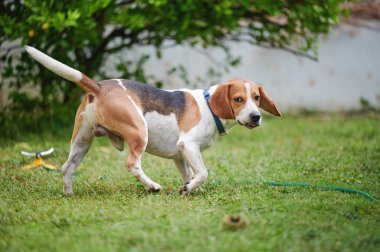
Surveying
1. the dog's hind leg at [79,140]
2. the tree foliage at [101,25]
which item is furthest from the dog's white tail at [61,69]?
the tree foliage at [101,25]

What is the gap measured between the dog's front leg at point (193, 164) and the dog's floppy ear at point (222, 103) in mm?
365

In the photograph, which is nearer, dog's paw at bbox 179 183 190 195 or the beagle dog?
the beagle dog

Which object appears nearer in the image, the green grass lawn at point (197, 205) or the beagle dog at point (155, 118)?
the green grass lawn at point (197, 205)

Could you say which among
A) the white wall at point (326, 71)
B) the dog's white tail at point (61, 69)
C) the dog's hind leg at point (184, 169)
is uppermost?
the dog's white tail at point (61, 69)

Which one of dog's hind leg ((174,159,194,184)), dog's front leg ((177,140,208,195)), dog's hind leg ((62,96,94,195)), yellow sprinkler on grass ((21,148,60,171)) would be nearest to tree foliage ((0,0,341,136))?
yellow sprinkler on grass ((21,148,60,171))

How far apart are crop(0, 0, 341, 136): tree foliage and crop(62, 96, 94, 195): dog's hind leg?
77.0 inches

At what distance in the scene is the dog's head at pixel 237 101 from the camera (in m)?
4.68

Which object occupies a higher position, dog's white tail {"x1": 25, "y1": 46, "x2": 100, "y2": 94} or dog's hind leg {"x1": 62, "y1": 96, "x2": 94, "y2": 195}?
dog's white tail {"x1": 25, "y1": 46, "x2": 100, "y2": 94}

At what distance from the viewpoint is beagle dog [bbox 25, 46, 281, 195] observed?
4.47 m

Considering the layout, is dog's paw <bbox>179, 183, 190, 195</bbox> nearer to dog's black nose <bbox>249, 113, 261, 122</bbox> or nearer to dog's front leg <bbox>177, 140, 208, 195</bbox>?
dog's front leg <bbox>177, 140, 208, 195</bbox>

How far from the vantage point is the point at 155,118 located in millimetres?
4719

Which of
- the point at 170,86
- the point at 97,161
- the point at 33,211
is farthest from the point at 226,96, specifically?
the point at 170,86

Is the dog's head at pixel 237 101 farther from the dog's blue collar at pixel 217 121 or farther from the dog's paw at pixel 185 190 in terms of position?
the dog's paw at pixel 185 190

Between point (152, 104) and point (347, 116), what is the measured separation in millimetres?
8019
